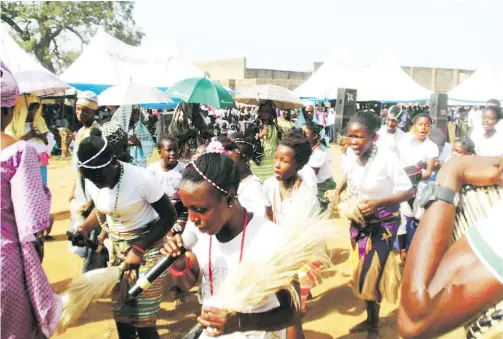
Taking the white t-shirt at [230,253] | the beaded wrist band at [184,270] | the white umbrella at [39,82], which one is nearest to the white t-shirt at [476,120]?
the white t-shirt at [230,253]

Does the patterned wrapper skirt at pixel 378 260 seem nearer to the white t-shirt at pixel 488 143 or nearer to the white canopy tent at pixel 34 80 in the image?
the white t-shirt at pixel 488 143

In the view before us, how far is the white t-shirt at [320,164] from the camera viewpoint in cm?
587

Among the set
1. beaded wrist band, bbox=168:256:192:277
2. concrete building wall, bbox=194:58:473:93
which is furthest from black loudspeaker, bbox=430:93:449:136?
concrete building wall, bbox=194:58:473:93

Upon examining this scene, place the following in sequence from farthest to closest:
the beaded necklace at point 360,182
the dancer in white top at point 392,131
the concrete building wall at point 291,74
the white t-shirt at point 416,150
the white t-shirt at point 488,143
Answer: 1. the concrete building wall at point 291,74
2. the dancer in white top at point 392,131
3. the white t-shirt at point 416,150
4. the white t-shirt at point 488,143
5. the beaded necklace at point 360,182

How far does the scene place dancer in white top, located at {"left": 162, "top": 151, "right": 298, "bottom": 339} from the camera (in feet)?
6.57

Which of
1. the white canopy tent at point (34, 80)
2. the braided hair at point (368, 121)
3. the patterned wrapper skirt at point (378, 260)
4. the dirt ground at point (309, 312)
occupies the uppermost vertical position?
the white canopy tent at point (34, 80)

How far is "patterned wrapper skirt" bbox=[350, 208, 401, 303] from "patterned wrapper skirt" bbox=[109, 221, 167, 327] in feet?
6.09

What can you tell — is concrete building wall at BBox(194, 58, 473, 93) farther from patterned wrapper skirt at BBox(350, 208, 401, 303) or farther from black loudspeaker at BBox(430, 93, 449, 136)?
patterned wrapper skirt at BBox(350, 208, 401, 303)

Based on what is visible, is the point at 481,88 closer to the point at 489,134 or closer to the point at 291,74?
the point at 489,134

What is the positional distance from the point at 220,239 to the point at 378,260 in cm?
222

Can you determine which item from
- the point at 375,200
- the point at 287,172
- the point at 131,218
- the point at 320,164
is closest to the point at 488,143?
the point at 320,164

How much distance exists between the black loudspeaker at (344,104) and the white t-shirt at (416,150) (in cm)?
1247

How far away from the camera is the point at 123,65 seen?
1188 centimetres

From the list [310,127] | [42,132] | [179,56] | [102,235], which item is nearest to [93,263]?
[102,235]
